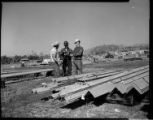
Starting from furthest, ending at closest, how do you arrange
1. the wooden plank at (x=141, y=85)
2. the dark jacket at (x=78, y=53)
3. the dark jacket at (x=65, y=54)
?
1. the dark jacket at (x=65, y=54)
2. the dark jacket at (x=78, y=53)
3. the wooden plank at (x=141, y=85)

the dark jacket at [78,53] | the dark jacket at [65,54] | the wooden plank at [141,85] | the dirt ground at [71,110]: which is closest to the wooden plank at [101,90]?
the dirt ground at [71,110]

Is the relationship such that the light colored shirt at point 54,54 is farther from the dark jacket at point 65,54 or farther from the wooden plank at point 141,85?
the wooden plank at point 141,85

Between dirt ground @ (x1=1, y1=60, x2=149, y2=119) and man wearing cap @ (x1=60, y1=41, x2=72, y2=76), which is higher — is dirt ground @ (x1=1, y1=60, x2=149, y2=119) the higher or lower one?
the lower one

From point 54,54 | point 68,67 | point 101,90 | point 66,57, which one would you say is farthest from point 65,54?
point 101,90

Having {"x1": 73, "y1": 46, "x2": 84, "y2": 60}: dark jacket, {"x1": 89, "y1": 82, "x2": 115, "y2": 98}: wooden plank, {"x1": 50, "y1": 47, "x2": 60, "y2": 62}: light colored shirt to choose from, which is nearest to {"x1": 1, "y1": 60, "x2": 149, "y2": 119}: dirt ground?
{"x1": 89, "y1": 82, "x2": 115, "y2": 98}: wooden plank

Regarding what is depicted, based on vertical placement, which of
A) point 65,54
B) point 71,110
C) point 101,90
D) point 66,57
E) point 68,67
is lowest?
point 71,110

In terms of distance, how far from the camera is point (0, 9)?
330 centimetres

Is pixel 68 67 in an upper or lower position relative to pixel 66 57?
lower

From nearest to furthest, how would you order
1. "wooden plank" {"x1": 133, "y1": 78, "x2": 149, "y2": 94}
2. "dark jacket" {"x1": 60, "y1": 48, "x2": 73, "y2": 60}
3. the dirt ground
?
the dirt ground < "wooden plank" {"x1": 133, "y1": 78, "x2": 149, "y2": 94} < "dark jacket" {"x1": 60, "y1": 48, "x2": 73, "y2": 60}

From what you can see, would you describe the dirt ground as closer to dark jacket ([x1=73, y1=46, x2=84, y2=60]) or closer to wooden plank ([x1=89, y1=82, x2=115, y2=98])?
wooden plank ([x1=89, y1=82, x2=115, y2=98])

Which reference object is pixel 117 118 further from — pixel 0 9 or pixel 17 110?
pixel 0 9

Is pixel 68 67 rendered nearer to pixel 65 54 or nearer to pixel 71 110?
pixel 65 54

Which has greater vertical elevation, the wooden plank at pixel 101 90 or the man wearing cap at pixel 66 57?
the man wearing cap at pixel 66 57

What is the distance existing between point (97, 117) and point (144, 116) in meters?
1.01
